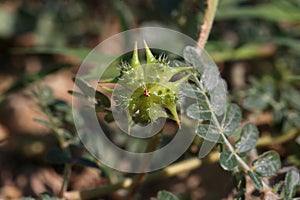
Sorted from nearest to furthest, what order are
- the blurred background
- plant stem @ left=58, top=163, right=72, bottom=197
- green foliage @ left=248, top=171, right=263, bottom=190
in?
green foliage @ left=248, top=171, right=263, bottom=190, plant stem @ left=58, top=163, right=72, bottom=197, the blurred background

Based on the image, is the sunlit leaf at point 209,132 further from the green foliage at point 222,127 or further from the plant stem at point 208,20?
the plant stem at point 208,20

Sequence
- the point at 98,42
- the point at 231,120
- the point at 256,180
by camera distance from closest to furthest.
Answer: the point at 256,180, the point at 231,120, the point at 98,42

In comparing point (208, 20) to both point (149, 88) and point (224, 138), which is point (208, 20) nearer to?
point (224, 138)

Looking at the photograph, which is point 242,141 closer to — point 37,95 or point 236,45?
point 37,95

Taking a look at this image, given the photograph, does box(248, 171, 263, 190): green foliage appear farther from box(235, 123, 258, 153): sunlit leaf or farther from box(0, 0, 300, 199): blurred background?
box(0, 0, 300, 199): blurred background

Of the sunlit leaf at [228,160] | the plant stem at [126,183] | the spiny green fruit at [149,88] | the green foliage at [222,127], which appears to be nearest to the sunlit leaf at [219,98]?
the green foliage at [222,127]

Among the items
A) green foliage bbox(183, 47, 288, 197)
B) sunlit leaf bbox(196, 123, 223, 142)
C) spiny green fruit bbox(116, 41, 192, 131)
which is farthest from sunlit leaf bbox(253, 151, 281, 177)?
spiny green fruit bbox(116, 41, 192, 131)

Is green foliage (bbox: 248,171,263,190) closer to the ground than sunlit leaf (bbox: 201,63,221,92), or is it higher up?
closer to the ground

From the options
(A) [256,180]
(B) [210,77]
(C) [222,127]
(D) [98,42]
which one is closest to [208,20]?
(B) [210,77]
